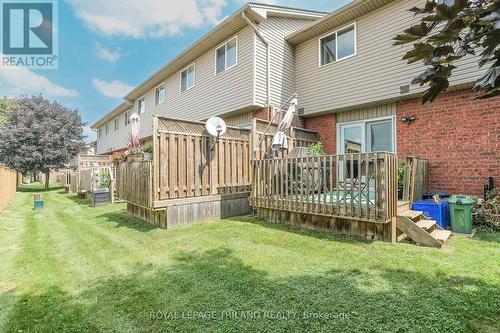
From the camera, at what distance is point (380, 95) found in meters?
8.00

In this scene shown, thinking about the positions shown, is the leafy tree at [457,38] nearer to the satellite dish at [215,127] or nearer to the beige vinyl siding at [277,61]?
the satellite dish at [215,127]

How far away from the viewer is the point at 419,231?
4.67 m

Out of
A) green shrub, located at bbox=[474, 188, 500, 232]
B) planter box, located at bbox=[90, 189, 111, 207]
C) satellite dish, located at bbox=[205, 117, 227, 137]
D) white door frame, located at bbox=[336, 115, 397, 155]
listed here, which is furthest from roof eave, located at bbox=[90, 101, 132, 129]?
green shrub, located at bbox=[474, 188, 500, 232]

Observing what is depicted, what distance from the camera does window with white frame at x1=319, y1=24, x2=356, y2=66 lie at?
884 centimetres

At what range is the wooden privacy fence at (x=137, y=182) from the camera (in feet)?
21.1

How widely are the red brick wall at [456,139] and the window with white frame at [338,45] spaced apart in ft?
8.59

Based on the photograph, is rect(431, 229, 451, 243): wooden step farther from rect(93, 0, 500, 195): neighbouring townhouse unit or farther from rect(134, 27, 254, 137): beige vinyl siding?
rect(134, 27, 254, 137): beige vinyl siding

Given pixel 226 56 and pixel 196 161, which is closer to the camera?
pixel 196 161

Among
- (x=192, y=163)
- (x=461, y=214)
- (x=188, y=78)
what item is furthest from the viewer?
(x=188, y=78)

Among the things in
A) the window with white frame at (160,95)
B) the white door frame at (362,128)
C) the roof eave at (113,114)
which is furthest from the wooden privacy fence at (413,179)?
the roof eave at (113,114)

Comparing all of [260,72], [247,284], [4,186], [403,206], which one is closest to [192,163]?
[247,284]

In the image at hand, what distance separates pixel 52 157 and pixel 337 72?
68.0 ft

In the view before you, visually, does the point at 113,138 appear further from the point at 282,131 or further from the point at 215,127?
the point at 282,131

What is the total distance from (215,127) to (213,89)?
483 cm
